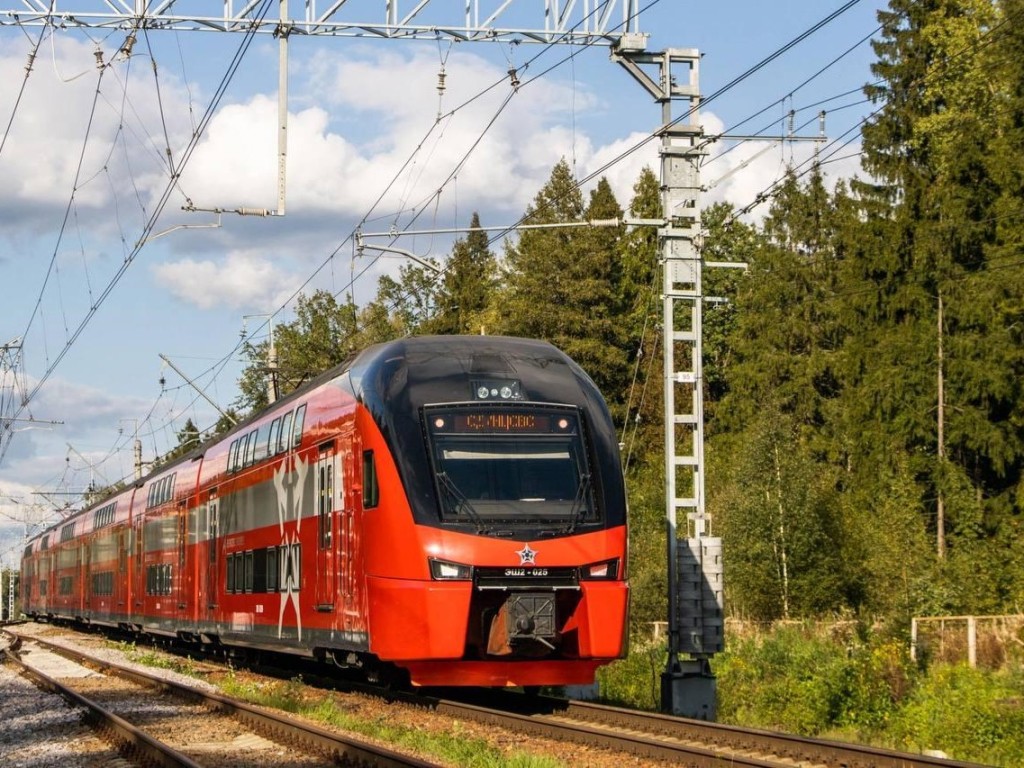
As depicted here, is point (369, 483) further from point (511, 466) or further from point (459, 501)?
point (511, 466)

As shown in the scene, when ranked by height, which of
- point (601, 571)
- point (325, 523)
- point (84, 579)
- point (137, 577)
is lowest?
point (84, 579)

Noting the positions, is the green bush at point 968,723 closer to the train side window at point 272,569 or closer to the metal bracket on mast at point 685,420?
the metal bracket on mast at point 685,420

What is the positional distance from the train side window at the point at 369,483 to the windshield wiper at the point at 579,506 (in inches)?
78.8

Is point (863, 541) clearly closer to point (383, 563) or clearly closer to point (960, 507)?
point (960, 507)

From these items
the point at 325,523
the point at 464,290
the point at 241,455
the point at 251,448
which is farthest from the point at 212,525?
the point at 464,290

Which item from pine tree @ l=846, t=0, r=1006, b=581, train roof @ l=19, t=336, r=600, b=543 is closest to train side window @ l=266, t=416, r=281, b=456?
train roof @ l=19, t=336, r=600, b=543

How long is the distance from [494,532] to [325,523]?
3.44 meters

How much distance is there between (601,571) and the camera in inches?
627

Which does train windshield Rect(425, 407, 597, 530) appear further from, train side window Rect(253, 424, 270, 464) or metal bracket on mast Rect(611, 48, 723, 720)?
train side window Rect(253, 424, 270, 464)

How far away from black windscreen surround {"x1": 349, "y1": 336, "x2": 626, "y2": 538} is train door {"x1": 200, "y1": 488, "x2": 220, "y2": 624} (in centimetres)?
957

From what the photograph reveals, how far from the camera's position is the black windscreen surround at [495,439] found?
1580cm

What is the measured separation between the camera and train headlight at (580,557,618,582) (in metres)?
15.8

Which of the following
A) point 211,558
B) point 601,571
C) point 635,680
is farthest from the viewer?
point 211,558

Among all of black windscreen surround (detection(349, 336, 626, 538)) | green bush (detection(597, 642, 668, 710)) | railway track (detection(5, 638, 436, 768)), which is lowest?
green bush (detection(597, 642, 668, 710))
